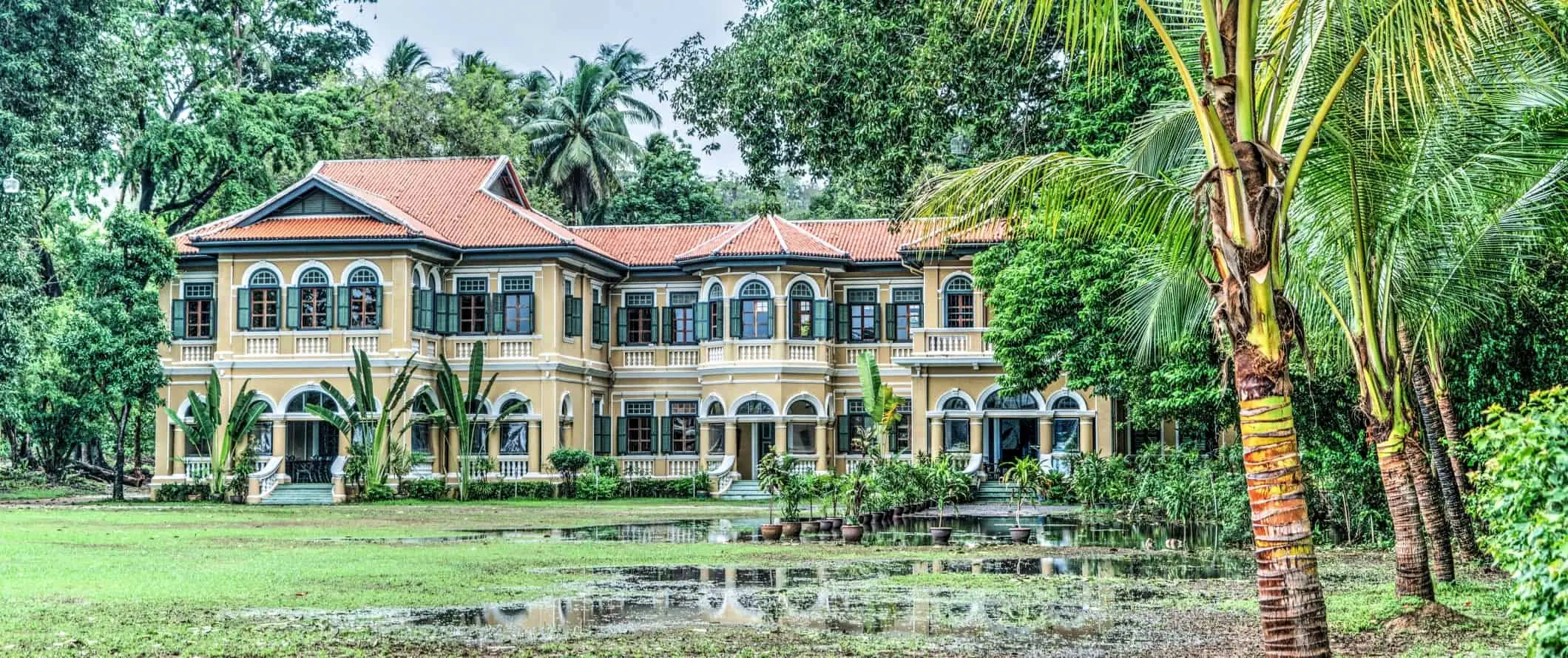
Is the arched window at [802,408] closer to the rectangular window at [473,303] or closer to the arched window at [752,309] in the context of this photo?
the arched window at [752,309]

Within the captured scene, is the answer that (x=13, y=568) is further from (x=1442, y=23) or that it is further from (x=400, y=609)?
(x=1442, y=23)

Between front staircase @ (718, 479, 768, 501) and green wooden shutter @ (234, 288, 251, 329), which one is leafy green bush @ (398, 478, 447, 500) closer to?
green wooden shutter @ (234, 288, 251, 329)

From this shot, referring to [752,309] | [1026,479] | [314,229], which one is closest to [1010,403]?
[752,309]

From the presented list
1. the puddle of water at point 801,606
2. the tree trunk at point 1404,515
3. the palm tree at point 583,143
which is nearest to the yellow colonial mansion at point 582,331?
the palm tree at point 583,143

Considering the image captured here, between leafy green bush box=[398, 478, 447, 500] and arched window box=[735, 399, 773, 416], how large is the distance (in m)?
6.89

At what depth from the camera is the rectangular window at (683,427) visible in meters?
36.0

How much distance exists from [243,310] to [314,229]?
7.95 feet

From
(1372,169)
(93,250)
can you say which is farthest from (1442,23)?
(93,250)

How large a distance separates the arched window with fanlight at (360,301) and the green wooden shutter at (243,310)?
2.08 m

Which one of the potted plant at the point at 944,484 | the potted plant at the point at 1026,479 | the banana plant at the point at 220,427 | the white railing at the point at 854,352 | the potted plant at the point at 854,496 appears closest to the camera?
the potted plant at the point at 854,496

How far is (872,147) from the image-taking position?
849 inches

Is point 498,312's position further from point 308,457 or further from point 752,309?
point 752,309

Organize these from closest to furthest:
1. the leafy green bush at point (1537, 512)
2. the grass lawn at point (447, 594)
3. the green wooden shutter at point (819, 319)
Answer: the leafy green bush at point (1537, 512), the grass lawn at point (447, 594), the green wooden shutter at point (819, 319)

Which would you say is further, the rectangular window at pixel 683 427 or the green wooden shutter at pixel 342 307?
the rectangular window at pixel 683 427
